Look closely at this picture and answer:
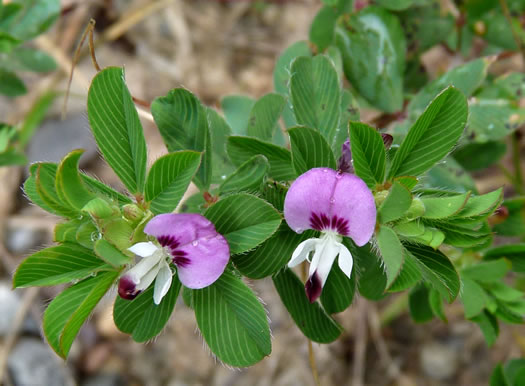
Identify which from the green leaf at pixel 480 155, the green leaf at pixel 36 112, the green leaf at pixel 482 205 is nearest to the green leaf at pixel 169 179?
the green leaf at pixel 482 205

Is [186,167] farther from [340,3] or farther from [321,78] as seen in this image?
[340,3]

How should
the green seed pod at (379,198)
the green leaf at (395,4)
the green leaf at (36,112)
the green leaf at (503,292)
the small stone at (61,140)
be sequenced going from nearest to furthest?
the green seed pod at (379,198)
the green leaf at (503,292)
the green leaf at (395,4)
the green leaf at (36,112)
the small stone at (61,140)

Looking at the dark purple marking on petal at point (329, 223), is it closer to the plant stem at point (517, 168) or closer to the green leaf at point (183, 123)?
the green leaf at point (183, 123)

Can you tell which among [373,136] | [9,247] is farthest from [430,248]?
[9,247]

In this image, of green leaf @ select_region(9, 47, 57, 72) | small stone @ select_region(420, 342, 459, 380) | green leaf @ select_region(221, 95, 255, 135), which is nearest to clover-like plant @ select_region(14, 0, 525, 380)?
green leaf @ select_region(221, 95, 255, 135)

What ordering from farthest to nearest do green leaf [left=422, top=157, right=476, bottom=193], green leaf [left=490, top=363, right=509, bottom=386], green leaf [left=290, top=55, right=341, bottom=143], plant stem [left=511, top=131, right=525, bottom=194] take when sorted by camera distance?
plant stem [left=511, top=131, right=525, bottom=194]
green leaf [left=422, top=157, right=476, bottom=193]
green leaf [left=490, top=363, right=509, bottom=386]
green leaf [left=290, top=55, right=341, bottom=143]

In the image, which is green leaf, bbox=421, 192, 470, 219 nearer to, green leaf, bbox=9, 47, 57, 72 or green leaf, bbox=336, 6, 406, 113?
green leaf, bbox=336, 6, 406, 113

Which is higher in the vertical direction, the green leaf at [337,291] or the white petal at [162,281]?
the white petal at [162,281]
